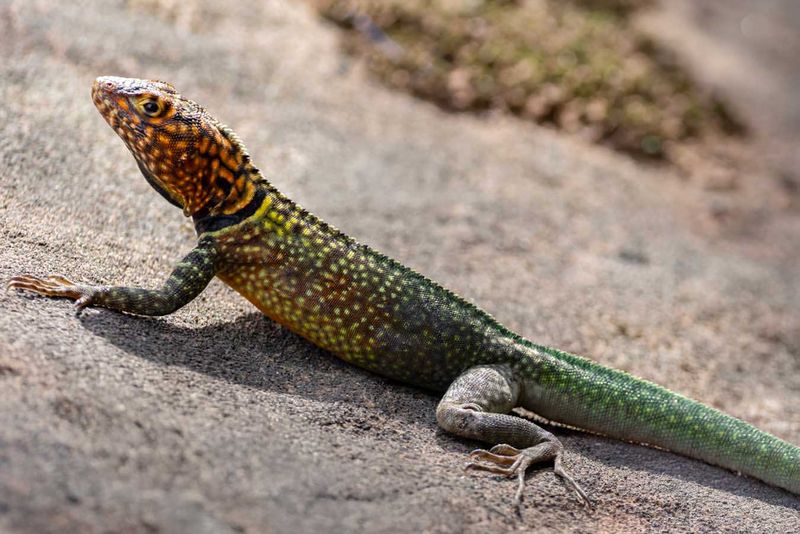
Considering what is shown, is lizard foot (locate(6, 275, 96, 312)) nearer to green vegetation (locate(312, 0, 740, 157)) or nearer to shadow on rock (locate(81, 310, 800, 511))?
shadow on rock (locate(81, 310, 800, 511))

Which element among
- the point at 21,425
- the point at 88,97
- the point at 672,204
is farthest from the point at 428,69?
the point at 21,425

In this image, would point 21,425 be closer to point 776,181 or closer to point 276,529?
point 276,529

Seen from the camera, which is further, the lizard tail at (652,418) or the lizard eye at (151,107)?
the lizard tail at (652,418)

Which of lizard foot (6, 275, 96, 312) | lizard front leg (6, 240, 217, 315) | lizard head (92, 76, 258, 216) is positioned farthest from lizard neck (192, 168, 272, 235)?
lizard foot (6, 275, 96, 312)

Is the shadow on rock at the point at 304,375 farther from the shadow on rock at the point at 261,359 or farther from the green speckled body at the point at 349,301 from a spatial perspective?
the green speckled body at the point at 349,301

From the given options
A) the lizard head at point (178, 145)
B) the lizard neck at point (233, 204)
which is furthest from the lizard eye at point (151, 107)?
the lizard neck at point (233, 204)

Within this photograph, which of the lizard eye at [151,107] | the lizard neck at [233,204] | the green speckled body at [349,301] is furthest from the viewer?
the lizard neck at [233,204]
